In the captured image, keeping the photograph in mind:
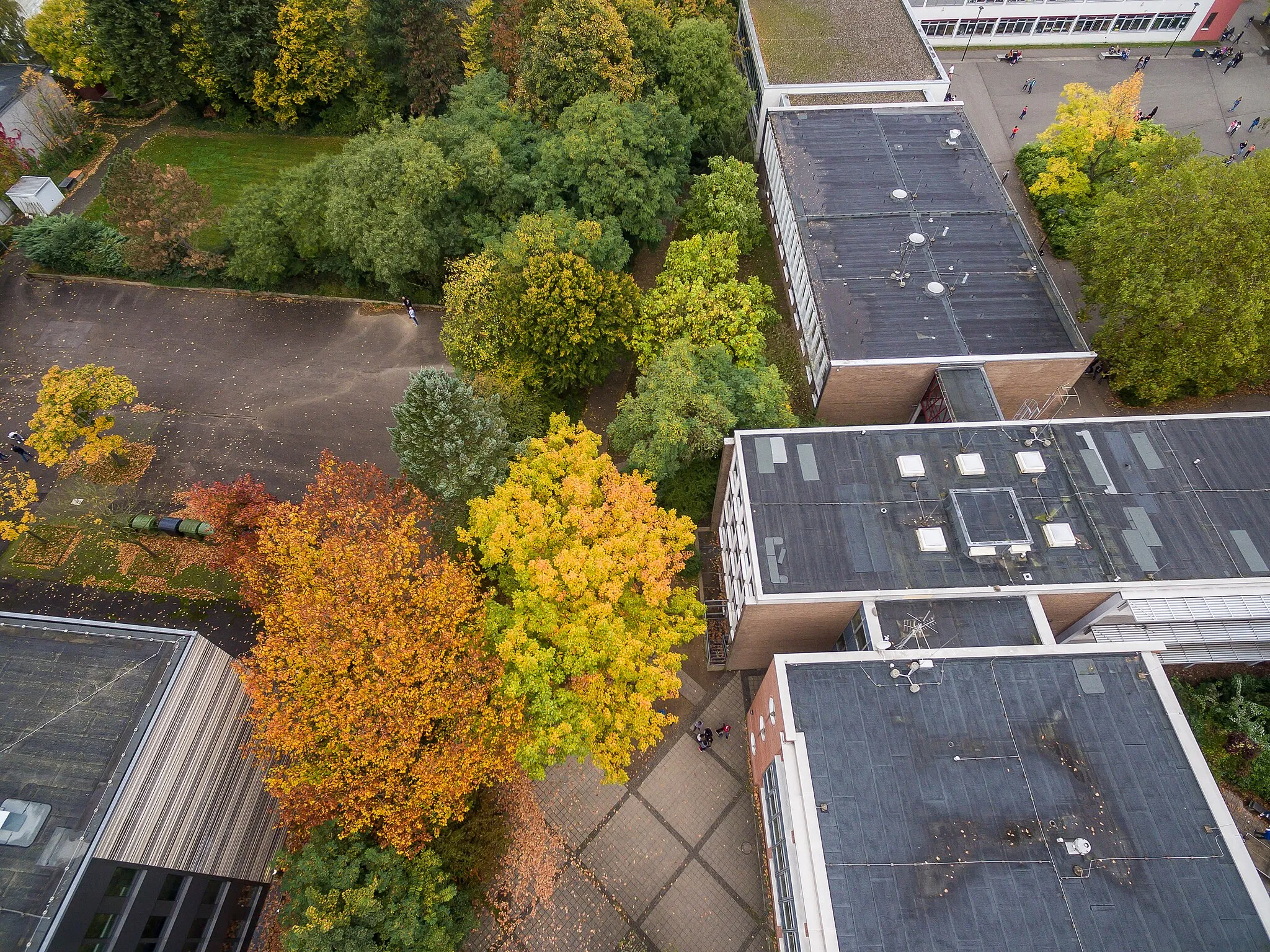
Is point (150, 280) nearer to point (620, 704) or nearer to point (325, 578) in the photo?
point (325, 578)

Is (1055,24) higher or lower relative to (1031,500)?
higher

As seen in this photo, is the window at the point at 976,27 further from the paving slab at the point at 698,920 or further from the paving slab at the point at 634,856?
the paving slab at the point at 698,920

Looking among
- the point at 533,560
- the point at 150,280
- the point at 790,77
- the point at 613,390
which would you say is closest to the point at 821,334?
the point at 613,390

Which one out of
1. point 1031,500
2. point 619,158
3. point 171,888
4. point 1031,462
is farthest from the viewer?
point 619,158

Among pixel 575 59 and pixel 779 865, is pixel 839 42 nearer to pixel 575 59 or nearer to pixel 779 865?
pixel 575 59

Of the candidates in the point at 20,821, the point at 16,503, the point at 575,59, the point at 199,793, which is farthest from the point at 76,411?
the point at 575,59

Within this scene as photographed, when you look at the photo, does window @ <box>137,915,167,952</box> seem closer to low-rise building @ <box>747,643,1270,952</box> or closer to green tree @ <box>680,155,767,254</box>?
low-rise building @ <box>747,643,1270,952</box>

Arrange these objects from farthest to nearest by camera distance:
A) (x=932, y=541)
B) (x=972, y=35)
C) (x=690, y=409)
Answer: (x=972, y=35)
(x=690, y=409)
(x=932, y=541)
